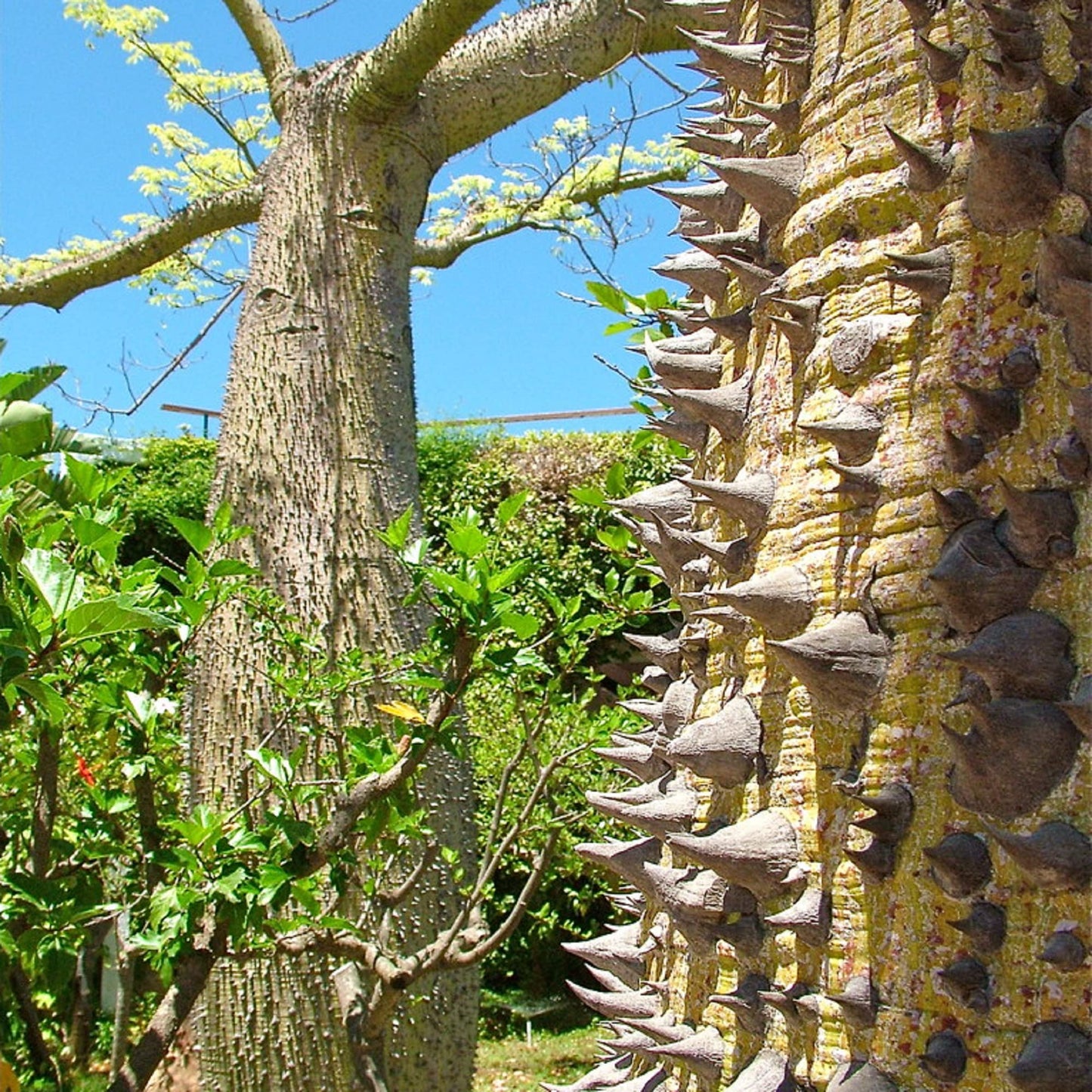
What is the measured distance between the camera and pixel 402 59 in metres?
4.20

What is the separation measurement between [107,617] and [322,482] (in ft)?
9.76

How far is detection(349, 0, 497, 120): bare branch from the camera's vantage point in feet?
12.8

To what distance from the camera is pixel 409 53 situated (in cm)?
A: 415

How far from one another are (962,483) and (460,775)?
3.34m

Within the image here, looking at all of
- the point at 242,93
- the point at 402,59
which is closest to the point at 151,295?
the point at 242,93

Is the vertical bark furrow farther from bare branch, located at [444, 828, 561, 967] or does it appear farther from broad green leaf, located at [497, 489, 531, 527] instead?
bare branch, located at [444, 828, 561, 967]

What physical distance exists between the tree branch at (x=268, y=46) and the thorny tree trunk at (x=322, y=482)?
1.25ft

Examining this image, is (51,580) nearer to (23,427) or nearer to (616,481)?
(23,427)

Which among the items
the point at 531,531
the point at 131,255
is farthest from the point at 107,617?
the point at 531,531

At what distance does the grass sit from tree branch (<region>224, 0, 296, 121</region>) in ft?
16.5

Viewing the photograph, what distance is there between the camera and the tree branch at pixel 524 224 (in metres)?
6.13

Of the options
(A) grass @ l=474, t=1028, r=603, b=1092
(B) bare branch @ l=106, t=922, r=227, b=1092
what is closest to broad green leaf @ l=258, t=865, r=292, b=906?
(B) bare branch @ l=106, t=922, r=227, b=1092

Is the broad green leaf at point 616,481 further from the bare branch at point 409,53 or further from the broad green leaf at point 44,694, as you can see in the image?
the bare branch at point 409,53

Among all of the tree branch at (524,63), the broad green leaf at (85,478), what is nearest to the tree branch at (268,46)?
the tree branch at (524,63)
